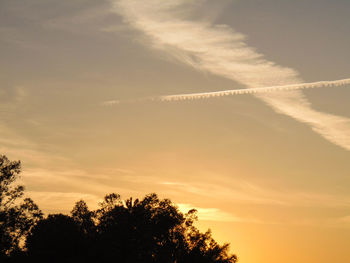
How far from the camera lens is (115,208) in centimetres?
10888

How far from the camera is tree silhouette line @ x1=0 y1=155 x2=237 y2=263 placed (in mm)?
101125

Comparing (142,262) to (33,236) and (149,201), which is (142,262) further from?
(33,236)

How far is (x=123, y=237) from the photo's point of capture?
102m

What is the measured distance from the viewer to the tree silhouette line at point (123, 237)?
101 metres

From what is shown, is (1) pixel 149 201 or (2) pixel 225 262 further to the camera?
(2) pixel 225 262

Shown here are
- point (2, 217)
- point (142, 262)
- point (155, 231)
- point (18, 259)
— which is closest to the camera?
point (2, 217)

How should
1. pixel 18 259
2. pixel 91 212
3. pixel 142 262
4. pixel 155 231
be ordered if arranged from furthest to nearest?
pixel 91 212, pixel 155 231, pixel 142 262, pixel 18 259

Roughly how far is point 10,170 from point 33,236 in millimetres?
41926

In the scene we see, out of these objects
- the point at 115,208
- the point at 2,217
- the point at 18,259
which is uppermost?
the point at 115,208

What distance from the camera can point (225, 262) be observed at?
119750 millimetres

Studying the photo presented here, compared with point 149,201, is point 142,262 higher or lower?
lower

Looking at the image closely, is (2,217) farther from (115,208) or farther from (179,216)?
(179,216)

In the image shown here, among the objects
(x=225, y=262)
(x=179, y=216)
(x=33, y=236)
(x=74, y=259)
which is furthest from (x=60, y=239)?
(x=225, y=262)

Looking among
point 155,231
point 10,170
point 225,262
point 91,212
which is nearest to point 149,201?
point 155,231
